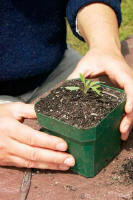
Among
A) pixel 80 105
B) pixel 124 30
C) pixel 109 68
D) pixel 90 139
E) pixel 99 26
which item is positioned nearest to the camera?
pixel 90 139

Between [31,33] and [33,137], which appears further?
[31,33]

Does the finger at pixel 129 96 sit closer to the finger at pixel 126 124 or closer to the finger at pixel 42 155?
the finger at pixel 126 124

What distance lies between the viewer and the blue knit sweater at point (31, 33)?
5.39 feet

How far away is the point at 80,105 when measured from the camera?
1.15 m

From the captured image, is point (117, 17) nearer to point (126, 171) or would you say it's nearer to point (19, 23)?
point (19, 23)

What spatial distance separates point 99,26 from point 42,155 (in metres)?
0.88

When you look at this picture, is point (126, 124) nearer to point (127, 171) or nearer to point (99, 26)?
point (127, 171)

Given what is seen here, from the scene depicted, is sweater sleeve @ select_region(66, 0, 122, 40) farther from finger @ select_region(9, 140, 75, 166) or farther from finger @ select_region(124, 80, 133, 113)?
finger @ select_region(9, 140, 75, 166)

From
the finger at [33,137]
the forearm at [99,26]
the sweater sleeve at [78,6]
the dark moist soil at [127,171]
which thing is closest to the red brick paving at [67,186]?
the dark moist soil at [127,171]

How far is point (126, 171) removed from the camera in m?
1.13

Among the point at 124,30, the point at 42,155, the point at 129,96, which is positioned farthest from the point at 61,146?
the point at 124,30

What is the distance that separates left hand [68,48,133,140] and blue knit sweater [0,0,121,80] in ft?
1.25

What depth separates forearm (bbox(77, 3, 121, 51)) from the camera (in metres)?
1.58

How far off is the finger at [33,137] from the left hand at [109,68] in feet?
0.93
